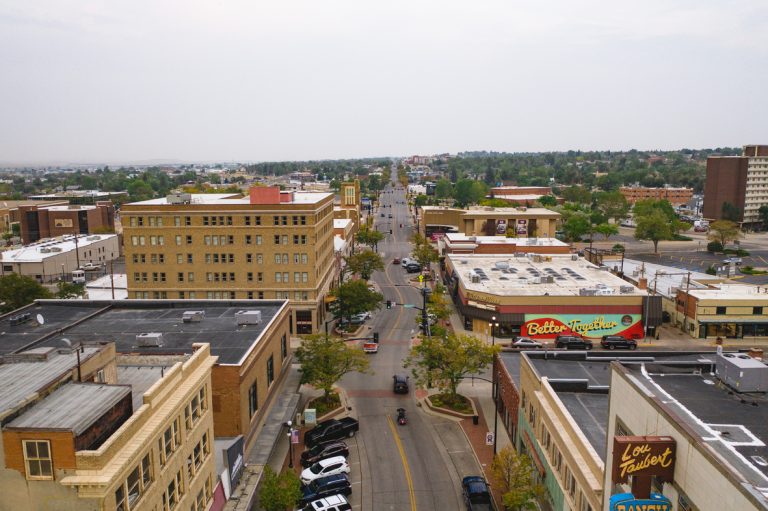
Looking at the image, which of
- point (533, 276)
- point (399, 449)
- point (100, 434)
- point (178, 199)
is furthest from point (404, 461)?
point (178, 199)

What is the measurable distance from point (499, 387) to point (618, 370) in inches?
1055

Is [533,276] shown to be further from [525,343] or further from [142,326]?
[142,326]

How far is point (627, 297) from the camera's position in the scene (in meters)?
66.1

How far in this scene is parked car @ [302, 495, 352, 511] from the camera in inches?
1316

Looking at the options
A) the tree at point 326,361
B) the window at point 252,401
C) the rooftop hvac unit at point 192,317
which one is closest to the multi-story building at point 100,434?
the window at point 252,401

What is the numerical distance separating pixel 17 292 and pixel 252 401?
154 feet

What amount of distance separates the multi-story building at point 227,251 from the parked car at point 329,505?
37.0 metres

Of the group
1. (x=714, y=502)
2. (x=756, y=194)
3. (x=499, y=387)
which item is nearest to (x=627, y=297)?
(x=499, y=387)

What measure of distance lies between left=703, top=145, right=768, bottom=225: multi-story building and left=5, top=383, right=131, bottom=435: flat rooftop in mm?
176566

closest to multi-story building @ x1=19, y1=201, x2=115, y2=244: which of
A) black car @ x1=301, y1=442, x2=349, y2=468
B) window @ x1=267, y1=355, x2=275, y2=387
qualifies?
window @ x1=267, y1=355, x2=275, y2=387

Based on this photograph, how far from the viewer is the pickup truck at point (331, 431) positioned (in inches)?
1678

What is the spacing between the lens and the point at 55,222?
461 feet

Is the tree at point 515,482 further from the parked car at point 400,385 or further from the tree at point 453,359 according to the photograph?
the parked car at point 400,385

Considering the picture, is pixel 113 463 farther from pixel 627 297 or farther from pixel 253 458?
pixel 627 297
